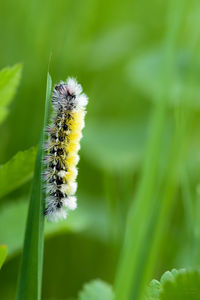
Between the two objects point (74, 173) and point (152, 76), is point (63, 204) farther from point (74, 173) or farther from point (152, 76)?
point (152, 76)

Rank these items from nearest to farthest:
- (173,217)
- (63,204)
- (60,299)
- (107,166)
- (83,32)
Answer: (63,204) → (60,299) → (107,166) → (173,217) → (83,32)

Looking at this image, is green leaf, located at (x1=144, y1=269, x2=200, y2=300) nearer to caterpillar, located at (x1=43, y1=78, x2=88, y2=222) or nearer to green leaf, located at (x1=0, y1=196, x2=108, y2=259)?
Result: caterpillar, located at (x1=43, y1=78, x2=88, y2=222)

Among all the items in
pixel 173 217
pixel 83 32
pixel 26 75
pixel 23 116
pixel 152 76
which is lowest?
pixel 173 217

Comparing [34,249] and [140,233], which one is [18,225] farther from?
[140,233]

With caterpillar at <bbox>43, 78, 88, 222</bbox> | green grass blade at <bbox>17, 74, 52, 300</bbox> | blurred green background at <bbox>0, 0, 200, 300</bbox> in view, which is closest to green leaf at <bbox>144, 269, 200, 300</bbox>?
green grass blade at <bbox>17, 74, 52, 300</bbox>

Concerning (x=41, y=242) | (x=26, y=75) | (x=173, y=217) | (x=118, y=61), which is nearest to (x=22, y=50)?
(x=26, y=75)

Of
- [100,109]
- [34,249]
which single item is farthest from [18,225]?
[100,109]
